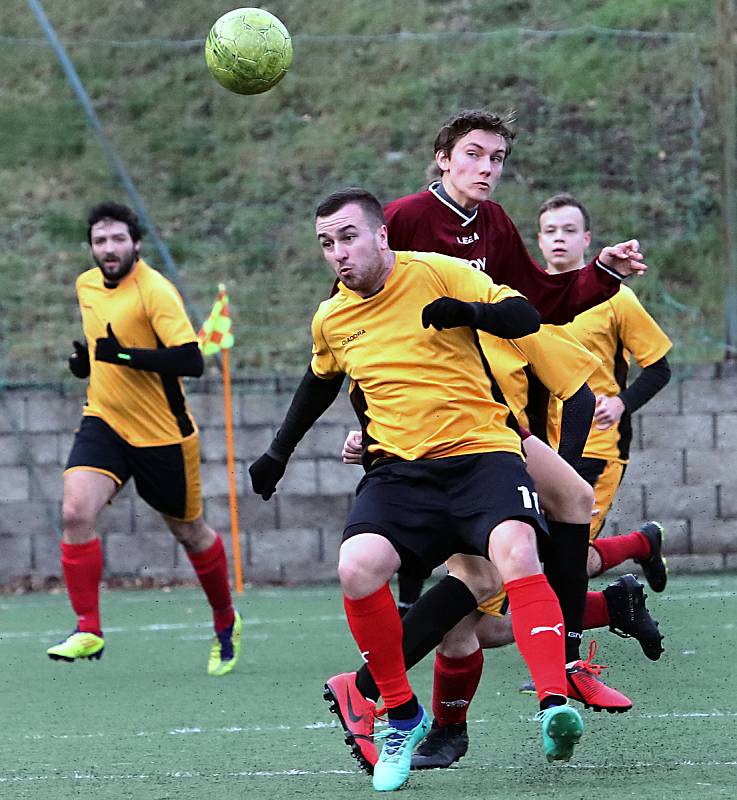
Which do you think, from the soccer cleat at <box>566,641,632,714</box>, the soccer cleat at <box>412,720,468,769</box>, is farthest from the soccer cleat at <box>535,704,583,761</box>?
the soccer cleat at <box>566,641,632,714</box>

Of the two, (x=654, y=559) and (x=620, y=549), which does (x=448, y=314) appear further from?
(x=654, y=559)

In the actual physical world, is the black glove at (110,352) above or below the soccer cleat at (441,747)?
above

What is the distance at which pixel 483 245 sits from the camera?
222 inches

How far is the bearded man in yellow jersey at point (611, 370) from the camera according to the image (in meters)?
7.36

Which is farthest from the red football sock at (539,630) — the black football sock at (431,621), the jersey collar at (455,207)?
the jersey collar at (455,207)

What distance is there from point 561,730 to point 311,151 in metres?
9.57

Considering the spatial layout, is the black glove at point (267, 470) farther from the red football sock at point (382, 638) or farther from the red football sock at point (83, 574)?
the red football sock at point (83, 574)

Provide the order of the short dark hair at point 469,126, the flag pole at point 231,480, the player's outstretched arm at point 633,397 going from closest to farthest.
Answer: the short dark hair at point 469,126, the player's outstretched arm at point 633,397, the flag pole at point 231,480

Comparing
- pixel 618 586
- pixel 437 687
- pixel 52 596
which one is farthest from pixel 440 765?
pixel 52 596

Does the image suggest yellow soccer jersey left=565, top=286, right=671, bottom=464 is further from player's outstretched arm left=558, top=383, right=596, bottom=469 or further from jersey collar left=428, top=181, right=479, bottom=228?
jersey collar left=428, top=181, right=479, bottom=228

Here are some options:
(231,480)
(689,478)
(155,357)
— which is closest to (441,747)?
(155,357)

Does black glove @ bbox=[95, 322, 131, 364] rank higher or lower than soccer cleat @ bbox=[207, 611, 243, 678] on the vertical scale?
higher

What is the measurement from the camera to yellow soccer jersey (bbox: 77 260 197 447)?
8.11 metres

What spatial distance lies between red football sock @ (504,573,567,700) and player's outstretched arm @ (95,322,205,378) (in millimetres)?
3730
